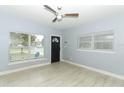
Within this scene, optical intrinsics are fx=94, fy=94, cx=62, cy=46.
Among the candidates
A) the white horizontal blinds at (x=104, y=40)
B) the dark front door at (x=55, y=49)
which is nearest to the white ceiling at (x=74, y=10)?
the white horizontal blinds at (x=104, y=40)

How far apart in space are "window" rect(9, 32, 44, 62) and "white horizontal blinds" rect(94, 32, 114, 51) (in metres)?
3.00

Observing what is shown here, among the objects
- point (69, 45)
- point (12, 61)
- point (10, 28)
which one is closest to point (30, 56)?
point (12, 61)

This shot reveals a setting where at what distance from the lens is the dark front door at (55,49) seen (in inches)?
243

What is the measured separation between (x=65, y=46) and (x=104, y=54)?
2937 millimetres

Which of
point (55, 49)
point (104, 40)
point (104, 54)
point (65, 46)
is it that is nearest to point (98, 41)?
point (104, 40)

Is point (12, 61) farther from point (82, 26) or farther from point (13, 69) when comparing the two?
point (82, 26)

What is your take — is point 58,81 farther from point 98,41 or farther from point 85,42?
point 85,42

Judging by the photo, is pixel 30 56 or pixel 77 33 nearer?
pixel 30 56

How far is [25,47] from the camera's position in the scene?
4.77 m

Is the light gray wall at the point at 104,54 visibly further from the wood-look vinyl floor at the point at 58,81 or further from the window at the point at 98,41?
the wood-look vinyl floor at the point at 58,81

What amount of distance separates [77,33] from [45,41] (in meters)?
1.95

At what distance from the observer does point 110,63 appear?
3.76 m

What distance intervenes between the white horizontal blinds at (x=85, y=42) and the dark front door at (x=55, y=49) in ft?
5.64

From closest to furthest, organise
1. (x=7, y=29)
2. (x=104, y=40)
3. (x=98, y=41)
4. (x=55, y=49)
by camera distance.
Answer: (x=7, y=29)
(x=104, y=40)
(x=98, y=41)
(x=55, y=49)
